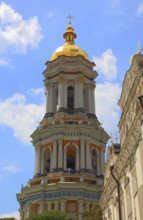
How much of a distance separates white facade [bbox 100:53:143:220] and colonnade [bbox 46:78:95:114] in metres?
23.2

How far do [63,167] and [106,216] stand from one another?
16.2m

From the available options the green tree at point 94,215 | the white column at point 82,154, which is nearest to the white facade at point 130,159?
the green tree at point 94,215

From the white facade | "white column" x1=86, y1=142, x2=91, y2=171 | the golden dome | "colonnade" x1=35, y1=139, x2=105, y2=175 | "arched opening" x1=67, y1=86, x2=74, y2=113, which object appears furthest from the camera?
the golden dome

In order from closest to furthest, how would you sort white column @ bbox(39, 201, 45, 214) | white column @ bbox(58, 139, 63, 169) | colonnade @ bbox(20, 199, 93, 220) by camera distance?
colonnade @ bbox(20, 199, 93, 220) → white column @ bbox(39, 201, 45, 214) → white column @ bbox(58, 139, 63, 169)

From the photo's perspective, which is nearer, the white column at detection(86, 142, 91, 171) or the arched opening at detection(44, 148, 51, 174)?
the white column at detection(86, 142, 91, 171)

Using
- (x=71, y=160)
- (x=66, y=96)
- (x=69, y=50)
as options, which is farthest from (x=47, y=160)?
(x=69, y=50)

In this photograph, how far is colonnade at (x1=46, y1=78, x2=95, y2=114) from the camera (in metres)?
50.6

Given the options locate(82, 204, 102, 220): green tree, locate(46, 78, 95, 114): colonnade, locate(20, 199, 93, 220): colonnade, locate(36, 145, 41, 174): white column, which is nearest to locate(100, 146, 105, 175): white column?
locate(46, 78, 95, 114): colonnade

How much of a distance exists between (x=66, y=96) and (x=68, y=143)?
695 cm

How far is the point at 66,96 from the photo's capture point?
2004 inches

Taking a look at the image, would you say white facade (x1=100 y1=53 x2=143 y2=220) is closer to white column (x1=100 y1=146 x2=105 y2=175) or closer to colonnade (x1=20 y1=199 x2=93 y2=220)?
colonnade (x1=20 y1=199 x2=93 y2=220)

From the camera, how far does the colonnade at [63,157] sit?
150 ft

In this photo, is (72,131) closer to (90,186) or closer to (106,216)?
(90,186)

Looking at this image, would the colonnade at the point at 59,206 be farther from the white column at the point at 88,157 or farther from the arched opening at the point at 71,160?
the arched opening at the point at 71,160
